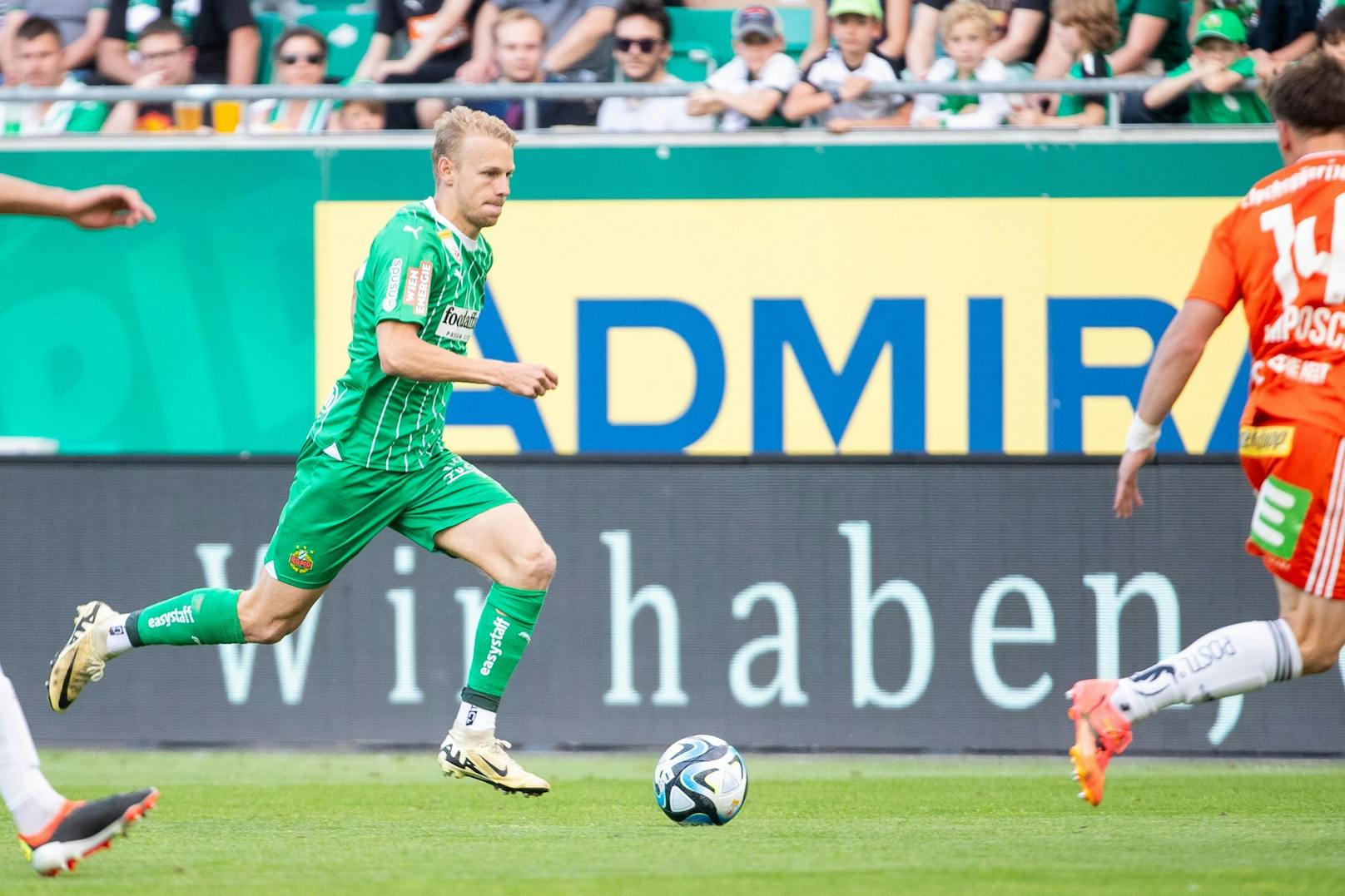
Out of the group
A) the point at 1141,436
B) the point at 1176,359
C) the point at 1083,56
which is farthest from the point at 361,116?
the point at 1176,359

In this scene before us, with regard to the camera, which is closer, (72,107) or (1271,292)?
(1271,292)

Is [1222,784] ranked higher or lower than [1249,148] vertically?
lower

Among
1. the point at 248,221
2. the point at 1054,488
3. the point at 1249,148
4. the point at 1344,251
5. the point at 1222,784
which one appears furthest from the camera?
the point at 248,221

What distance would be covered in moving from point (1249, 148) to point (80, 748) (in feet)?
22.0

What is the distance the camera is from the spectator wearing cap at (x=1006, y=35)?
34.2 ft

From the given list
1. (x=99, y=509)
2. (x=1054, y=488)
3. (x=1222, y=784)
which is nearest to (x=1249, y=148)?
(x=1054, y=488)

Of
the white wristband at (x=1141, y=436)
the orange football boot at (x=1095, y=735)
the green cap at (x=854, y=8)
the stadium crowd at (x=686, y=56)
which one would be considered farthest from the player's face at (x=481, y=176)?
the green cap at (x=854, y=8)

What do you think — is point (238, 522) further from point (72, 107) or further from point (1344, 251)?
point (1344, 251)

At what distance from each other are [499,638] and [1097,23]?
5.44 metres

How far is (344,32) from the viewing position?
1172 centimetres

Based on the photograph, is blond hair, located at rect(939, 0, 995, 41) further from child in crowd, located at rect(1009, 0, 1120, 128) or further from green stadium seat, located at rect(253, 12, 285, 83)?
green stadium seat, located at rect(253, 12, 285, 83)

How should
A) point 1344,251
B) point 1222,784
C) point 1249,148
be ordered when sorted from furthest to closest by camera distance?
point 1249,148 < point 1222,784 < point 1344,251

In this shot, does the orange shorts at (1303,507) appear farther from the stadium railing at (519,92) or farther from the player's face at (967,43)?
the player's face at (967,43)

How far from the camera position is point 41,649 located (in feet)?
30.7
